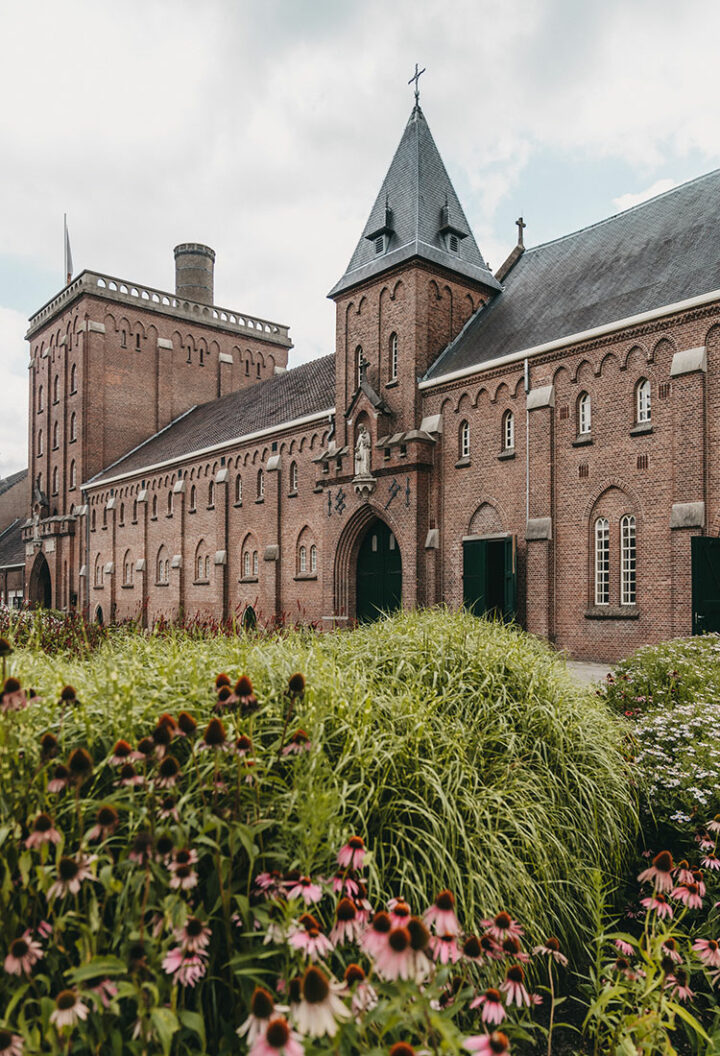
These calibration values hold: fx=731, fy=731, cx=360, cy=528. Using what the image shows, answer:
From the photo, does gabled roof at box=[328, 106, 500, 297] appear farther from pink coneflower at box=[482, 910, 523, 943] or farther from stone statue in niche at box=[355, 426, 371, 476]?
pink coneflower at box=[482, 910, 523, 943]

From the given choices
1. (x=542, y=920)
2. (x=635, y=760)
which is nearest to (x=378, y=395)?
(x=635, y=760)

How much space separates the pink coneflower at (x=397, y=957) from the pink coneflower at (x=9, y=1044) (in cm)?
107

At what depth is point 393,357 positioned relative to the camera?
912 inches

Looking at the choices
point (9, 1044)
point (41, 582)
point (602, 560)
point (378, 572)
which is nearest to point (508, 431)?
point (602, 560)

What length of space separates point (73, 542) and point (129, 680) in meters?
42.6

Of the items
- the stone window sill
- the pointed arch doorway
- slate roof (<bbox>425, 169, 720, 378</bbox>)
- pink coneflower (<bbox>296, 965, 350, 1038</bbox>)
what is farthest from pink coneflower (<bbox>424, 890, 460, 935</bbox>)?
the pointed arch doorway

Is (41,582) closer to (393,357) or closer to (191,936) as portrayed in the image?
(393,357)

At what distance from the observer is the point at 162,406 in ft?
143

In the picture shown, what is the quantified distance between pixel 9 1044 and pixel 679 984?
2.77 metres

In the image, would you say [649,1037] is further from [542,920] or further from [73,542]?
[73,542]

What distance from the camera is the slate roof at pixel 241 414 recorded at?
96.2ft

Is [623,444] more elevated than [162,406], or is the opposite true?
[162,406]

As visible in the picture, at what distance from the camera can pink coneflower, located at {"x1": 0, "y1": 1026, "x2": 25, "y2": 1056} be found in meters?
2.06

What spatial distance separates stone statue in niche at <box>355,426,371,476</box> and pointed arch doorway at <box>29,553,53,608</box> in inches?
1194
